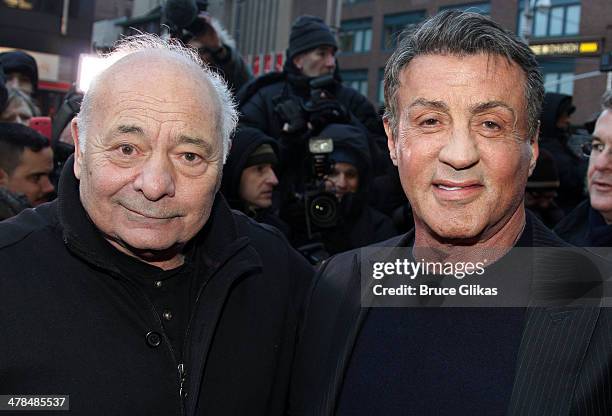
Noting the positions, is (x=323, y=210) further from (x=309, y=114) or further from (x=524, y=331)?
(x=524, y=331)

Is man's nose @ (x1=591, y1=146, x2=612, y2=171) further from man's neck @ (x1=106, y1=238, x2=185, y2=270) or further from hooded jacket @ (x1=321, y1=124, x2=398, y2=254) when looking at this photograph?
man's neck @ (x1=106, y1=238, x2=185, y2=270)

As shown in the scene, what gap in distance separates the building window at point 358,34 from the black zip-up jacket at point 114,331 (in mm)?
20607

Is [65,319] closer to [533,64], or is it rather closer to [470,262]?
[470,262]

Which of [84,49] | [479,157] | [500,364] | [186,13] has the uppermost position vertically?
[84,49]

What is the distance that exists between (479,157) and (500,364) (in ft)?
1.77

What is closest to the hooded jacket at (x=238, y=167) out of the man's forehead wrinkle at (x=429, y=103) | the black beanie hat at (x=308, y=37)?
the black beanie hat at (x=308, y=37)

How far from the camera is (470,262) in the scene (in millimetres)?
2094

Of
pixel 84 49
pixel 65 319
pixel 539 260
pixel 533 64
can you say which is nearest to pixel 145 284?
pixel 65 319

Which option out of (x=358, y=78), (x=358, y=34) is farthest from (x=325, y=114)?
(x=358, y=78)

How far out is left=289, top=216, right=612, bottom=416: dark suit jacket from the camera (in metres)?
1.66

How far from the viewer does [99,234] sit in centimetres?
211

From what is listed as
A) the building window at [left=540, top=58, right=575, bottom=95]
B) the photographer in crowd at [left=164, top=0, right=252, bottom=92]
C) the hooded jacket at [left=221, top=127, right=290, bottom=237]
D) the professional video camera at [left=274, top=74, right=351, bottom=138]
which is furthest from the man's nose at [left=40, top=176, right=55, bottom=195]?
the building window at [left=540, top=58, right=575, bottom=95]

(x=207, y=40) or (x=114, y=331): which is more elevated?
(x=207, y=40)

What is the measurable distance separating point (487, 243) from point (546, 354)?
0.42 m
